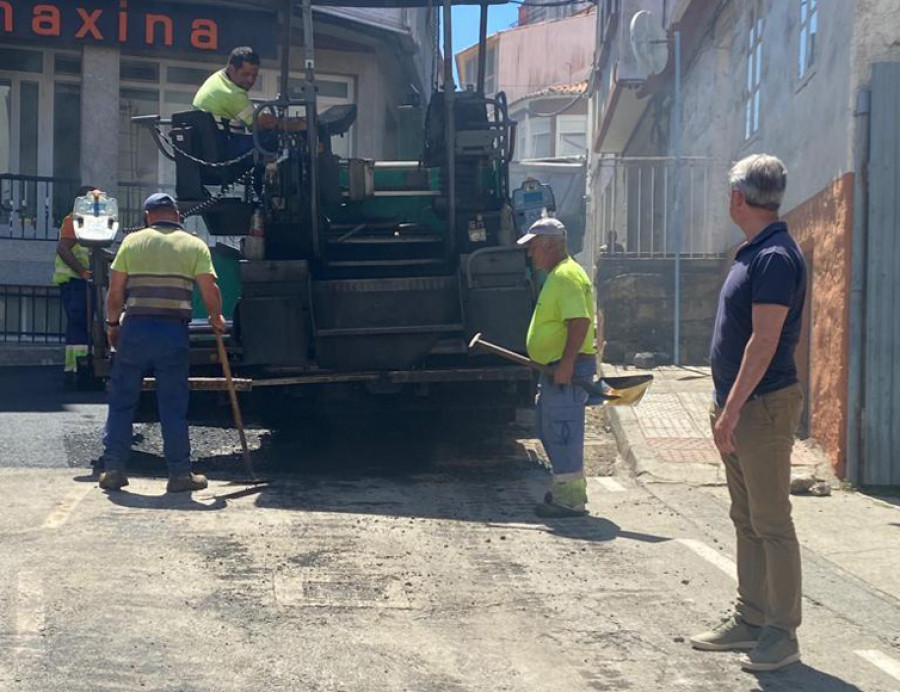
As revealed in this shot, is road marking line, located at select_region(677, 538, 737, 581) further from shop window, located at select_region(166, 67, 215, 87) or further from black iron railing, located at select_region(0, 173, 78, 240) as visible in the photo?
shop window, located at select_region(166, 67, 215, 87)

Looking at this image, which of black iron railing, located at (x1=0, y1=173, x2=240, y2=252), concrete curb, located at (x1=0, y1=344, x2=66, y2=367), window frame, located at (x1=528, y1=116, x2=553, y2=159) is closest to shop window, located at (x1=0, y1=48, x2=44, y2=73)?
black iron railing, located at (x1=0, y1=173, x2=240, y2=252)

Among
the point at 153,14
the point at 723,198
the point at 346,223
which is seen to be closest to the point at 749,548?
the point at 346,223

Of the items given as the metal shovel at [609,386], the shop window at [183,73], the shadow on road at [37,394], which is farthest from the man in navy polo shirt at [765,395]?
the shop window at [183,73]

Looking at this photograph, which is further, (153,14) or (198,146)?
(153,14)

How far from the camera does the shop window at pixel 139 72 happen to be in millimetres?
18266

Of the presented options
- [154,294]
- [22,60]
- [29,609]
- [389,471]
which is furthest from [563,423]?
[22,60]

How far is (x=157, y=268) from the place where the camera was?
7.44m

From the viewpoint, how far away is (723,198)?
48.3 ft

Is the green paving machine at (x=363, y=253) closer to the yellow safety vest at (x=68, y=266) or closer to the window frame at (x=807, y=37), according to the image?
the yellow safety vest at (x=68, y=266)

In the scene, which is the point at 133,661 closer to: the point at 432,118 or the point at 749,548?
the point at 749,548

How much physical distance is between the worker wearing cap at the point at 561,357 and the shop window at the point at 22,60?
42.3ft

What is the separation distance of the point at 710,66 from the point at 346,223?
847 centimetres

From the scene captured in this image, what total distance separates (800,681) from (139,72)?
629 inches

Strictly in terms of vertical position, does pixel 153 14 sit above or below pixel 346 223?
above
